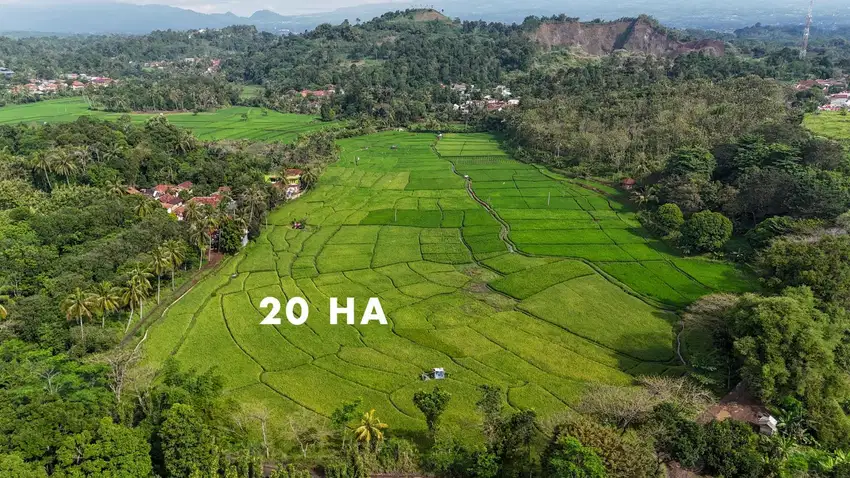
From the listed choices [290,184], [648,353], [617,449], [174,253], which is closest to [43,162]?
[290,184]

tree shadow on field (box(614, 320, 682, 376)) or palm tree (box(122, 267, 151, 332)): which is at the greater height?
palm tree (box(122, 267, 151, 332))

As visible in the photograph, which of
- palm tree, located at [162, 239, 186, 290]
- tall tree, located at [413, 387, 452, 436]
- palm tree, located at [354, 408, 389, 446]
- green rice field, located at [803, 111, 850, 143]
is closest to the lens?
palm tree, located at [354, 408, 389, 446]

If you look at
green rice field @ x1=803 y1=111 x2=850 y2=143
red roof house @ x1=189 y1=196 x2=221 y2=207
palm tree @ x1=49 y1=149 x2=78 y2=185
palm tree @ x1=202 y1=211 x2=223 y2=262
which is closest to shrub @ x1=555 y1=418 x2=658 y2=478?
palm tree @ x1=202 y1=211 x2=223 y2=262

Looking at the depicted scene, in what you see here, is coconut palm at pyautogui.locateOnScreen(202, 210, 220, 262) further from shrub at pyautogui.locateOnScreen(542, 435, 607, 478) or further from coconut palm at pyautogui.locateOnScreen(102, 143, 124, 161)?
shrub at pyautogui.locateOnScreen(542, 435, 607, 478)

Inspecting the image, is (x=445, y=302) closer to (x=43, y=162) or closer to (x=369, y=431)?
(x=369, y=431)

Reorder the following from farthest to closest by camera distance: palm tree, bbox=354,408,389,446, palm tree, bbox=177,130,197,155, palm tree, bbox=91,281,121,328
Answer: palm tree, bbox=177,130,197,155 → palm tree, bbox=91,281,121,328 → palm tree, bbox=354,408,389,446

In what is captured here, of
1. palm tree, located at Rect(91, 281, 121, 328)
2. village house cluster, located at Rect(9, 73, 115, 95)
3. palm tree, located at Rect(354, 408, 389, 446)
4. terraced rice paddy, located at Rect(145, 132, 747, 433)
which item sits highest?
village house cluster, located at Rect(9, 73, 115, 95)
